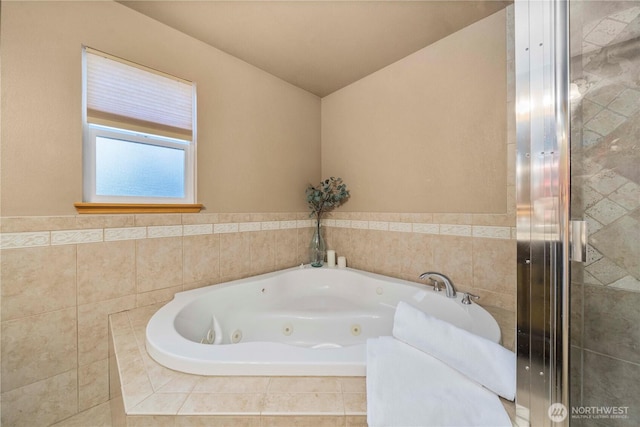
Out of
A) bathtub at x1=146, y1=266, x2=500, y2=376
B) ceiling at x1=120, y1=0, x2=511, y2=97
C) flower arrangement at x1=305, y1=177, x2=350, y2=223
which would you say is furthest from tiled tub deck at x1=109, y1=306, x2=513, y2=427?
ceiling at x1=120, y1=0, x2=511, y2=97

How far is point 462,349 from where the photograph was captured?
0.86 metres

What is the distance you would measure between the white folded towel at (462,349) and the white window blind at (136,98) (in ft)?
5.87

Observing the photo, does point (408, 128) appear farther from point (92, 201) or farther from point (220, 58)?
point (92, 201)

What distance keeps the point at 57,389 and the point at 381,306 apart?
1915 mm

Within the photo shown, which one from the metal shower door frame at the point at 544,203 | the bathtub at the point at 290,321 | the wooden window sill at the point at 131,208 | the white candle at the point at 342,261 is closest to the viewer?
the metal shower door frame at the point at 544,203

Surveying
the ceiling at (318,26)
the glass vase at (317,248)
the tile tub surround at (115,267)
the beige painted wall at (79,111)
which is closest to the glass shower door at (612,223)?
the tile tub surround at (115,267)

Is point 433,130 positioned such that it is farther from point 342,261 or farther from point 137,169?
point 137,169

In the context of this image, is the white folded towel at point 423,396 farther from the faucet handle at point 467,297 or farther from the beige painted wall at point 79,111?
the beige painted wall at point 79,111

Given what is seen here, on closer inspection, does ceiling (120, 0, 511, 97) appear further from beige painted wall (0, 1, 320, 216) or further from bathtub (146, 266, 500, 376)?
bathtub (146, 266, 500, 376)

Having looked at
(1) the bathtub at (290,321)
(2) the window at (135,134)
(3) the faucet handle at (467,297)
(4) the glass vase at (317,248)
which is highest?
(2) the window at (135,134)

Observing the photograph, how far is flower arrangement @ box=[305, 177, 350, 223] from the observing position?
2.31 m

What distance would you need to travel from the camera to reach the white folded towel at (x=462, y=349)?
0.76 metres

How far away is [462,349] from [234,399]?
0.80 metres

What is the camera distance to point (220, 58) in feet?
5.98
